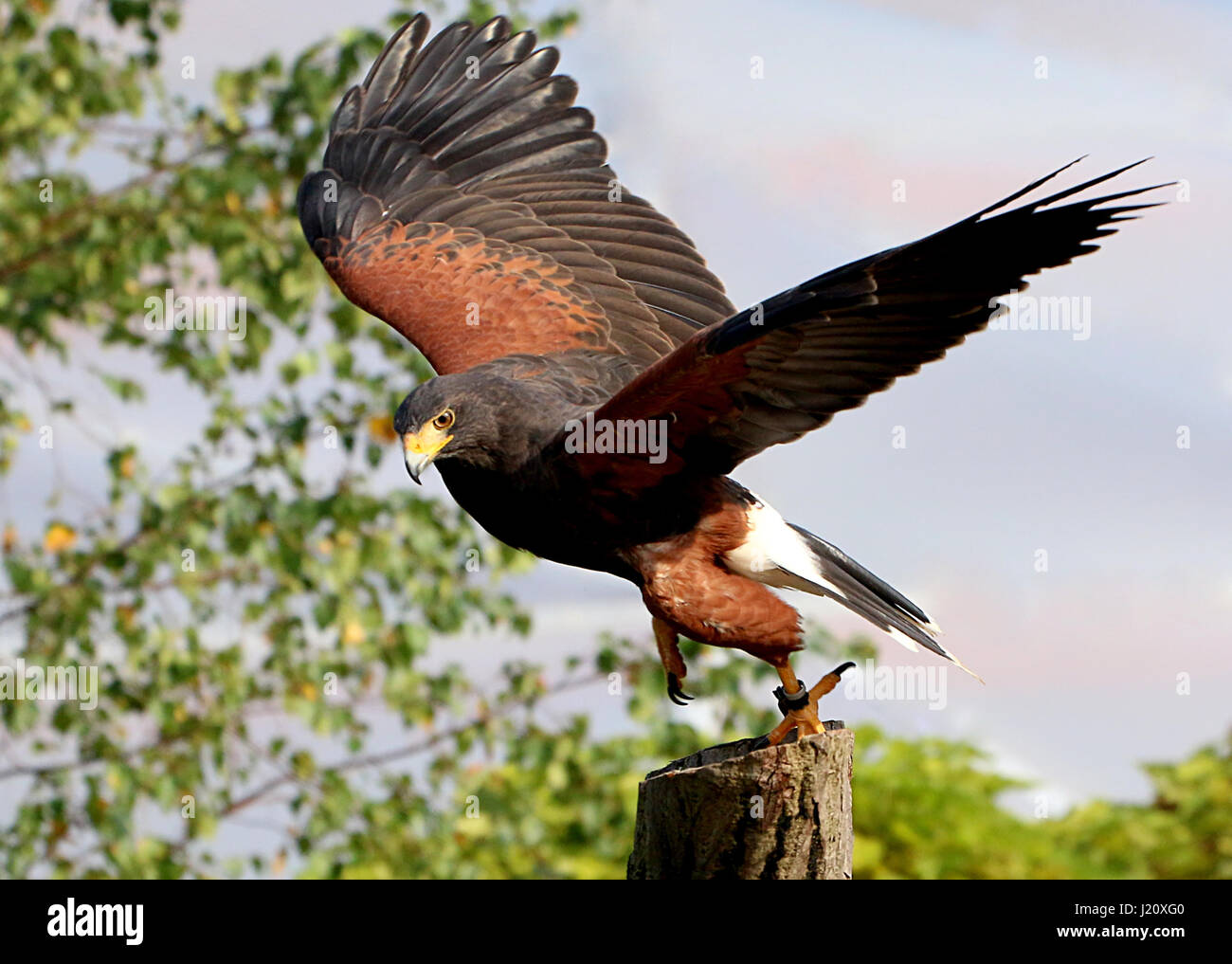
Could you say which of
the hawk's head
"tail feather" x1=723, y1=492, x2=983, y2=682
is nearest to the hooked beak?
the hawk's head

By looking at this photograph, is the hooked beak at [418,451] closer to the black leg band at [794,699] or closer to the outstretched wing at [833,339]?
the outstretched wing at [833,339]

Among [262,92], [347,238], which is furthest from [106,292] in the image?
[347,238]

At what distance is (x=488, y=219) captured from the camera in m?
5.51

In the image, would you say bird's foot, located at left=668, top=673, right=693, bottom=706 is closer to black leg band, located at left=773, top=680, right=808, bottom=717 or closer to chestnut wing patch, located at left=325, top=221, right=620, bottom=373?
black leg band, located at left=773, top=680, right=808, bottom=717

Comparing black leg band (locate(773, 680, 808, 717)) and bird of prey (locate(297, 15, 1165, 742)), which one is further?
black leg band (locate(773, 680, 808, 717))

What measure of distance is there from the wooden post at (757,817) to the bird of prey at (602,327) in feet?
0.48

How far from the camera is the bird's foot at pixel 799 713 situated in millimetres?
3801

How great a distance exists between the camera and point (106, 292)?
7.30m

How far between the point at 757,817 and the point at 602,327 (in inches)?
77.5

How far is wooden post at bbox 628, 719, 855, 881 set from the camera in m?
3.67

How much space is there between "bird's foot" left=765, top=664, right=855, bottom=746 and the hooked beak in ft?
3.65

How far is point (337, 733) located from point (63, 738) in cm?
137

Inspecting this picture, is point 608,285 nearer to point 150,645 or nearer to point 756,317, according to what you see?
point 756,317
